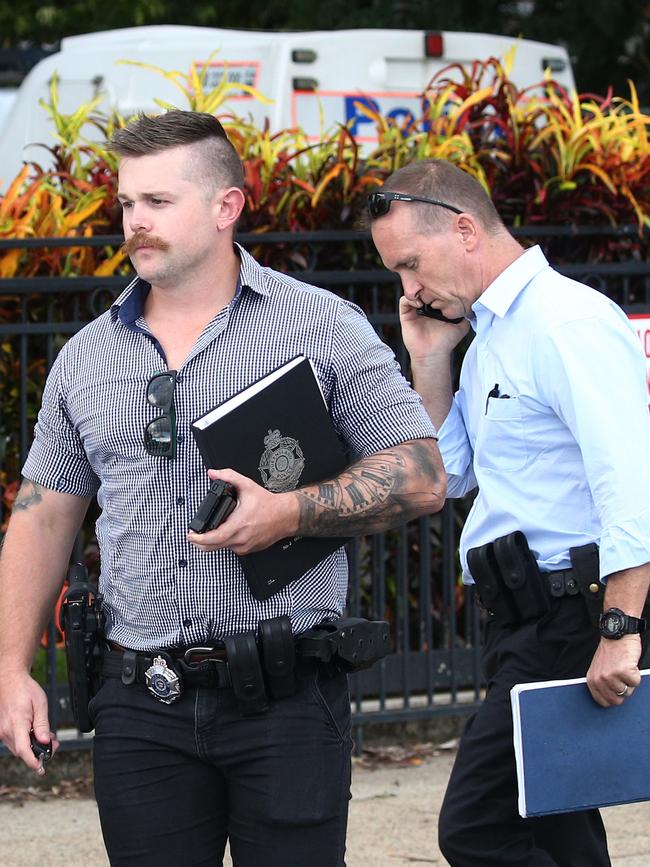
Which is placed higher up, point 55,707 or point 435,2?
point 435,2

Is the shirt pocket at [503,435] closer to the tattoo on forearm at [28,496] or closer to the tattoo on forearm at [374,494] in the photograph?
the tattoo on forearm at [374,494]

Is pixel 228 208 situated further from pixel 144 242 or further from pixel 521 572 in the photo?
pixel 521 572

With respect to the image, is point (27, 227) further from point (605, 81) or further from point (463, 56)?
point (605, 81)

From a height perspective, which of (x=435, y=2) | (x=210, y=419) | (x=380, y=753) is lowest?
(x=380, y=753)

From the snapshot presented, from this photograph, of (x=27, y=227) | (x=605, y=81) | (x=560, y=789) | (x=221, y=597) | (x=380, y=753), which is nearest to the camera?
(x=221, y=597)

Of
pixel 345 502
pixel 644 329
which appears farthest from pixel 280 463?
pixel 644 329

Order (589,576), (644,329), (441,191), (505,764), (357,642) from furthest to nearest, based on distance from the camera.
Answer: (644,329) < (441,191) < (505,764) < (589,576) < (357,642)

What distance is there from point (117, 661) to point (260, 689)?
358 mm

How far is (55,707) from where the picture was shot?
5.35 m

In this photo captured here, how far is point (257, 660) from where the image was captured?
286 centimetres

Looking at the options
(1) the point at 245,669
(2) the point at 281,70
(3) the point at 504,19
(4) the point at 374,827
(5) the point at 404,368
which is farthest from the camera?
(3) the point at 504,19

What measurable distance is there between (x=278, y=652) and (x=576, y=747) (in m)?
0.75

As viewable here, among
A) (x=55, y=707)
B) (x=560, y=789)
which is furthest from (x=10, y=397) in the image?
(x=560, y=789)

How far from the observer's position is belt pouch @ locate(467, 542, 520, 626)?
3.49 m
